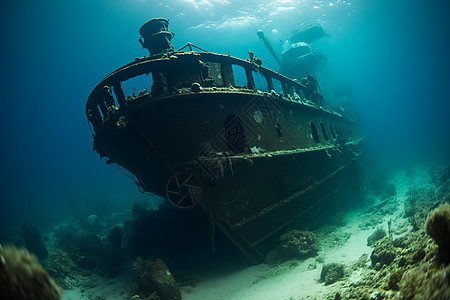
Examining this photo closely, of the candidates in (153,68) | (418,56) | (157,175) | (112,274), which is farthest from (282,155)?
(418,56)

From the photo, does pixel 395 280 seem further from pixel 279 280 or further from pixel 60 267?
pixel 60 267

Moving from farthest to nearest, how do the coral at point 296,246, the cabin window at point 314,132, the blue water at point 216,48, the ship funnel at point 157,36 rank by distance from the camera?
the blue water at point 216,48 < the cabin window at point 314,132 < the ship funnel at point 157,36 < the coral at point 296,246

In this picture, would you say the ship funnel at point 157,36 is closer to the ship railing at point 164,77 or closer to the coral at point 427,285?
the ship railing at point 164,77

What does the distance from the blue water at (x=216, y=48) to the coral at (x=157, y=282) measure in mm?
28197

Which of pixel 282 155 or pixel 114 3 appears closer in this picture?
pixel 282 155

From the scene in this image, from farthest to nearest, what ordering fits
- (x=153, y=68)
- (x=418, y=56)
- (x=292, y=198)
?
(x=418, y=56) → (x=292, y=198) → (x=153, y=68)

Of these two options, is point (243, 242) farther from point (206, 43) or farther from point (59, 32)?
point (59, 32)

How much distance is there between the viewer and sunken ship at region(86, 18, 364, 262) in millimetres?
5699

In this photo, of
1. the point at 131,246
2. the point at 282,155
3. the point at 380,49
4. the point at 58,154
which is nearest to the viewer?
the point at 282,155

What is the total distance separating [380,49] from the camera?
256 feet

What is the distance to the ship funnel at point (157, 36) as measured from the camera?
7.94m

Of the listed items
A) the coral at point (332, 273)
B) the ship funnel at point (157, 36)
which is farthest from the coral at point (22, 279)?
the ship funnel at point (157, 36)

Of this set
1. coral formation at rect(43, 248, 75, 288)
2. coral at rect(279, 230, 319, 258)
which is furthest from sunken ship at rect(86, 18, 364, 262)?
coral formation at rect(43, 248, 75, 288)

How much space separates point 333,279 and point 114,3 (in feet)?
128
